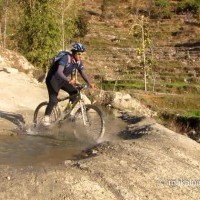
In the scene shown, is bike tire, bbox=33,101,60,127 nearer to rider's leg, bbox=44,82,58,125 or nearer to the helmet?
rider's leg, bbox=44,82,58,125

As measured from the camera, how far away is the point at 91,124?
1114 cm

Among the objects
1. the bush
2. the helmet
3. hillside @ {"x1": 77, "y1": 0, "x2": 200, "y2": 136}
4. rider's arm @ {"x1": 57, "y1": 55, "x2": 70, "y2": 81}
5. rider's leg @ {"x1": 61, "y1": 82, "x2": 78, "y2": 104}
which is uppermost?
the helmet

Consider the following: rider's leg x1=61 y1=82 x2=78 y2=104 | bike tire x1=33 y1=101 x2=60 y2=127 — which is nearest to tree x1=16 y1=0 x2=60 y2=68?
bike tire x1=33 y1=101 x2=60 y2=127

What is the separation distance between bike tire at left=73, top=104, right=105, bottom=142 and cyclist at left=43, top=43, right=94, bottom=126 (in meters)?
0.47

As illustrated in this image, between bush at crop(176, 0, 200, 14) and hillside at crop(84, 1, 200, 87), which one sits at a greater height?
bush at crop(176, 0, 200, 14)

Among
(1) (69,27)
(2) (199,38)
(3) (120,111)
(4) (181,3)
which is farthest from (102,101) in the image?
(4) (181,3)

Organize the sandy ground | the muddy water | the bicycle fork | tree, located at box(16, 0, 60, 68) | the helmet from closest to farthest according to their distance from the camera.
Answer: the sandy ground, the muddy water, the helmet, the bicycle fork, tree, located at box(16, 0, 60, 68)

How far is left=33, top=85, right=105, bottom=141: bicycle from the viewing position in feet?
36.0

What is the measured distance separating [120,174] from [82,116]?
13.3 ft

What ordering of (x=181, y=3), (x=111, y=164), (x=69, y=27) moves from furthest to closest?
(x=181, y=3), (x=69, y=27), (x=111, y=164)

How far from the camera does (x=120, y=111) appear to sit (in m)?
16.9

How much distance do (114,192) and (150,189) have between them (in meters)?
0.56

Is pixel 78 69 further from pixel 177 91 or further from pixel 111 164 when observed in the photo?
pixel 177 91

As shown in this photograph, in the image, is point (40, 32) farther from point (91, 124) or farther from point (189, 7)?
point (189, 7)
